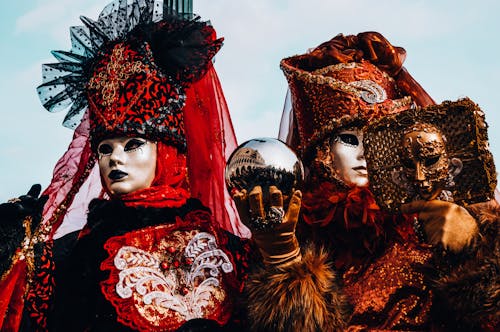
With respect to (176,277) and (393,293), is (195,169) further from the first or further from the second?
(393,293)

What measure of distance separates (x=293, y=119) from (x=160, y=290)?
4.18 feet

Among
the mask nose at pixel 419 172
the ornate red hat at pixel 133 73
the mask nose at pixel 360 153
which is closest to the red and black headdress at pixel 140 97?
the ornate red hat at pixel 133 73

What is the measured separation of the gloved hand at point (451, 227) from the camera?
2926 millimetres

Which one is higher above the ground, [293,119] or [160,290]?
[293,119]

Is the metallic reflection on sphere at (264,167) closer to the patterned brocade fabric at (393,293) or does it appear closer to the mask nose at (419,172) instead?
the mask nose at (419,172)

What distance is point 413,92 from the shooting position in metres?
4.07

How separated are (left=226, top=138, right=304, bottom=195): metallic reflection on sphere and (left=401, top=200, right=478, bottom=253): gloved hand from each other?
52 centimetres

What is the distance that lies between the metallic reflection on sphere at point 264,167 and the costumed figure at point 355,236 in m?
0.04

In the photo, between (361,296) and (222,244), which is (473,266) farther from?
(222,244)

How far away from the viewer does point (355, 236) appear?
11.9 feet

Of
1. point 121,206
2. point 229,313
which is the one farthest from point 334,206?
point 121,206

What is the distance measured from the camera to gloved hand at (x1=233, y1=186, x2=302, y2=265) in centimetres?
299

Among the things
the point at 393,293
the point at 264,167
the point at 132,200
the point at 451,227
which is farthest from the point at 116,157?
the point at 451,227

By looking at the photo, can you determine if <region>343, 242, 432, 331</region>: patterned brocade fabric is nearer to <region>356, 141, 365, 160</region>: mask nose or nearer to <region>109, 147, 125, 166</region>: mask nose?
<region>356, 141, 365, 160</region>: mask nose
